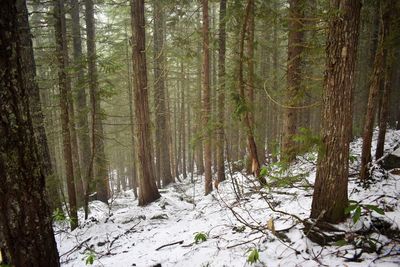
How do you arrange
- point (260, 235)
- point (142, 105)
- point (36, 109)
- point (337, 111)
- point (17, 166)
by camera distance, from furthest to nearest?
1. point (142, 105)
2. point (36, 109)
3. point (260, 235)
4. point (337, 111)
5. point (17, 166)

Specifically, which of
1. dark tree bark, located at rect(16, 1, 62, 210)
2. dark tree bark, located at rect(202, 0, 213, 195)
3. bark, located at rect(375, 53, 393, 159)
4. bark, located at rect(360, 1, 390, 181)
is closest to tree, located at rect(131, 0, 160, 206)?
dark tree bark, located at rect(202, 0, 213, 195)

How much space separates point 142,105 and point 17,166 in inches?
269

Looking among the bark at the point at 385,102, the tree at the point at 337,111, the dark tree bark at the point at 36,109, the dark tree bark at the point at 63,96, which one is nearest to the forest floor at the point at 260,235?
the tree at the point at 337,111

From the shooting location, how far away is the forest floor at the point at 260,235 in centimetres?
364

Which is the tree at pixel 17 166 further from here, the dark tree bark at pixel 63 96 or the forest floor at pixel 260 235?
the dark tree bark at pixel 63 96

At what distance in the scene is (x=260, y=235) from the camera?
4.63 metres

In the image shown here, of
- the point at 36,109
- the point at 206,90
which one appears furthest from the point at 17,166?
the point at 206,90

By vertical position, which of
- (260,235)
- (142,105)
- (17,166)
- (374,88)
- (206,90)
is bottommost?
(260,235)

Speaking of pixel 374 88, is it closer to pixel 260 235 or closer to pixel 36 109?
pixel 260 235

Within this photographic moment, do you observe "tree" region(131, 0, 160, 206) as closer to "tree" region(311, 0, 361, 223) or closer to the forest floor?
the forest floor

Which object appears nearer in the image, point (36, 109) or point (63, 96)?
point (36, 109)

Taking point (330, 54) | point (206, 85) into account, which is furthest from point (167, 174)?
point (330, 54)

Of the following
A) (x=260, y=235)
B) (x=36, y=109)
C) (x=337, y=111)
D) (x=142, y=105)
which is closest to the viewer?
(x=337, y=111)

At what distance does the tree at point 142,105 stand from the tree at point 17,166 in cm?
641
